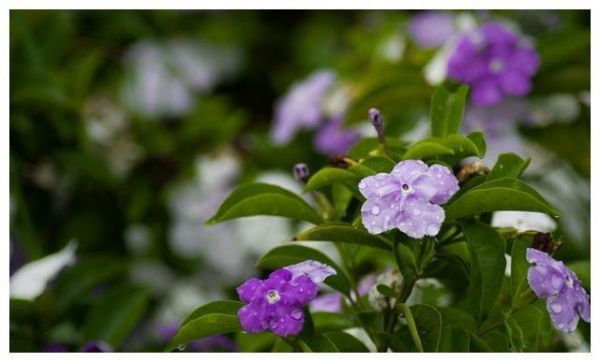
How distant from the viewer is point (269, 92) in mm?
2811

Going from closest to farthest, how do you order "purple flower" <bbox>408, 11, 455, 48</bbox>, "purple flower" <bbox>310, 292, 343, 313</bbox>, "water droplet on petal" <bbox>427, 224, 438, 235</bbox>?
"water droplet on petal" <bbox>427, 224, 438, 235</bbox> < "purple flower" <bbox>310, 292, 343, 313</bbox> < "purple flower" <bbox>408, 11, 455, 48</bbox>

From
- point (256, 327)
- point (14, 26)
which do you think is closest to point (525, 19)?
point (14, 26)

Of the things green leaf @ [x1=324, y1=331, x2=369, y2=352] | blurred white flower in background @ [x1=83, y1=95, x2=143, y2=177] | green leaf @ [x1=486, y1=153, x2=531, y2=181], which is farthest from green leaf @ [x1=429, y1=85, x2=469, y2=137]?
blurred white flower in background @ [x1=83, y1=95, x2=143, y2=177]

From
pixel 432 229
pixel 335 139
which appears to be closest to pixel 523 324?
pixel 432 229

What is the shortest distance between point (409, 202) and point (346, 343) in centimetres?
26

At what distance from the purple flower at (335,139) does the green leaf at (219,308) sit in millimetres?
907

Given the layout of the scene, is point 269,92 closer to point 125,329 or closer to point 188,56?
point 188,56

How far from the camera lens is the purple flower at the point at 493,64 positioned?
1.65 m

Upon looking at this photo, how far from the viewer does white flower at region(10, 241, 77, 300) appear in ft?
4.35

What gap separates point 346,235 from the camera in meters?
1.04

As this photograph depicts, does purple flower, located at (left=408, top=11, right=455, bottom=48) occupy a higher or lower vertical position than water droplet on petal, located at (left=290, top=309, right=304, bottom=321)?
Result: higher

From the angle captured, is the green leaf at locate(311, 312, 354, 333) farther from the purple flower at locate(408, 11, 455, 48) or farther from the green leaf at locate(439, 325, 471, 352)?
the purple flower at locate(408, 11, 455, 48)

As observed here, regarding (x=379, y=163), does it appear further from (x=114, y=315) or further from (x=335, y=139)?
(x=335, y=139)

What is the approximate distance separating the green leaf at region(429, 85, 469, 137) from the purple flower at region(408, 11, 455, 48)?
0.86 metres
